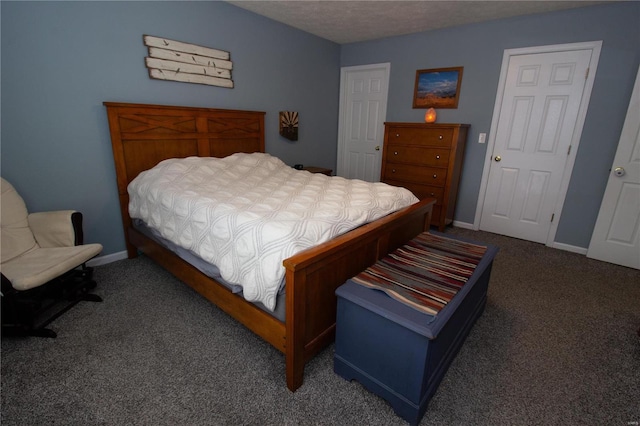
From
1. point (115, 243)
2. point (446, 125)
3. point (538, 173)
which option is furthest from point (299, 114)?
point (538, 173)

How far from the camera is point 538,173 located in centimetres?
338

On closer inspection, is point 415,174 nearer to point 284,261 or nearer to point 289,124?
point 289,124

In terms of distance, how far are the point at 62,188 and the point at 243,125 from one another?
5.85 ft

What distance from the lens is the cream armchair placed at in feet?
5.84

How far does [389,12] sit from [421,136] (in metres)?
1.36

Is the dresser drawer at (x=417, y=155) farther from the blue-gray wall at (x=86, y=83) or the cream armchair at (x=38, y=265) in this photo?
the cream armchair at (x=38, y=265)

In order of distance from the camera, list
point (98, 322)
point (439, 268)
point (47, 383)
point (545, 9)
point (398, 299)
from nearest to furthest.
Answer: point (398, 299), point (47, 383), point (439, 268), point (98, 322), point (545, 9)

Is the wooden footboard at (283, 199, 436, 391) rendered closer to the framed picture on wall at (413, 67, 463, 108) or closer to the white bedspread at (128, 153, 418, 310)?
the white bedspread at (128, 153, 418, 310)

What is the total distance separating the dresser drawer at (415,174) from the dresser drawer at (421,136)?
0.96 feet

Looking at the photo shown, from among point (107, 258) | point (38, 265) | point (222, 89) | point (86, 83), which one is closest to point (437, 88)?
point (222, 89)

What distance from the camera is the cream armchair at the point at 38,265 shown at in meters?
1.78

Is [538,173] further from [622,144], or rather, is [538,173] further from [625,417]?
[625,417]

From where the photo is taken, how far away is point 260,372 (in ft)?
5.34

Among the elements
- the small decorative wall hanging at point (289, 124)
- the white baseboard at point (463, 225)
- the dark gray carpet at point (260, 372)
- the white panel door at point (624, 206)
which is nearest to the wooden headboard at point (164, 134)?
the small decorative wall hanging at point (289, 124)
